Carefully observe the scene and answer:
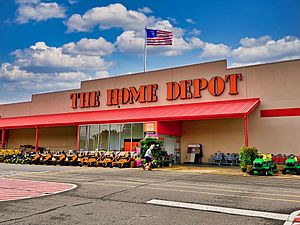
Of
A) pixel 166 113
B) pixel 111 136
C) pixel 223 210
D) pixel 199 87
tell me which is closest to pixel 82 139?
pixel 111 136

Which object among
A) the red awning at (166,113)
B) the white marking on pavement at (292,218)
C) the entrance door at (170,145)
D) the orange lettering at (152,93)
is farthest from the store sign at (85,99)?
the white marking on pavement at (292,218)

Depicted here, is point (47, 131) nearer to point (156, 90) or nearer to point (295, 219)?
point (156, 90)

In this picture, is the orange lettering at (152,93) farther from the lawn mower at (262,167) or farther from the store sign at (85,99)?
the lawn mower at (262,167)

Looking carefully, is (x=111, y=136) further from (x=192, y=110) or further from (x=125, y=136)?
(x=192, y=110)

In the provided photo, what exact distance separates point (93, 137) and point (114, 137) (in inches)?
93.2

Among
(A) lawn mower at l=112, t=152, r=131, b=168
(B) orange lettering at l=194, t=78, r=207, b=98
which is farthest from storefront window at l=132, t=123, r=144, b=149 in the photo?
(B) orange lettering at l=194, t=78, r=207, b=98

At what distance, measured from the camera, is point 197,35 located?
21.3 m

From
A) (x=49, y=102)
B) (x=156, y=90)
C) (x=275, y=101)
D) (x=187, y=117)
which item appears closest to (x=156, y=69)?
(x=156, y=90)

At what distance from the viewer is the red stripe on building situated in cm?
2081

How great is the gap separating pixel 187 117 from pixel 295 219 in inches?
609

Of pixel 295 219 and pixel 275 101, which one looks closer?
pixel 295 219

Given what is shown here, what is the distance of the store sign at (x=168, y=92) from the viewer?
2381 centimetres

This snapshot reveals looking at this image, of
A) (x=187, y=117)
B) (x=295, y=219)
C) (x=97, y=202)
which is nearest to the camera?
(x=295, y=219)

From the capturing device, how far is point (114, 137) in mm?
25859
